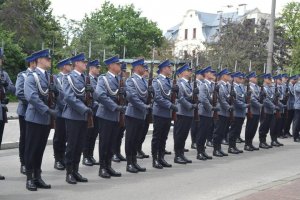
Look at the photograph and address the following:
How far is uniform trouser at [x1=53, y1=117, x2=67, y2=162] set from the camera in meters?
9.02

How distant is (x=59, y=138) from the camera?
9086 millimetres

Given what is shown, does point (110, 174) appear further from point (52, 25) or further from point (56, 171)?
point (52, 25)

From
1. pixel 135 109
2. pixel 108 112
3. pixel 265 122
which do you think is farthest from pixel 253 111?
pixel 108 112

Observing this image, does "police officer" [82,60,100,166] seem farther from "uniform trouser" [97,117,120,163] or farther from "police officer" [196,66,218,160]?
"police officer" [196,66,218,160]

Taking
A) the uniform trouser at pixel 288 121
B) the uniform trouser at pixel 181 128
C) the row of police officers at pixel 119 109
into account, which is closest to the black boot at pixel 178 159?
the row of police officers at pixel 119 109

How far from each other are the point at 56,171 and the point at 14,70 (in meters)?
18.9

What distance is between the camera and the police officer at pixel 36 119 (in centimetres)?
723

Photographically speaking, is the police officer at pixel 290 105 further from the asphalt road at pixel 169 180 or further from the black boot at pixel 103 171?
the black boot at pixel 103 171

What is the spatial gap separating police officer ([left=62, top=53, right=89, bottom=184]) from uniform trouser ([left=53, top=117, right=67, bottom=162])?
3.83 ft

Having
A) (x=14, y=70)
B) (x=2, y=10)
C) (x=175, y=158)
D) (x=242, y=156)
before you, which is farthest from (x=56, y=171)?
(x=2, y=10)

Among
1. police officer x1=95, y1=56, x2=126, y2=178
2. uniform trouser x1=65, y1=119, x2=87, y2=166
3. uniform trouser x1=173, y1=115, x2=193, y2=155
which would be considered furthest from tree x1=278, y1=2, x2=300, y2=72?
uniform trouser x1=65, y1=119, x2=87, y2=166

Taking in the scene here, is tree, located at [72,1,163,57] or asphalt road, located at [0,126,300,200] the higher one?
tree, located at [72,1,163,57]

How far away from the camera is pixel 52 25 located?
37.4 m

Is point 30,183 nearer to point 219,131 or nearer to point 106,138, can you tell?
point 106,138
